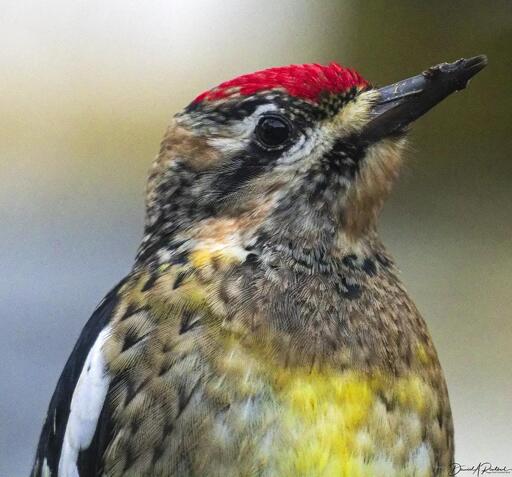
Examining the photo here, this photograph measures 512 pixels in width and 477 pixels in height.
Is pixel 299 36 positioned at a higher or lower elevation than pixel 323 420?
higher

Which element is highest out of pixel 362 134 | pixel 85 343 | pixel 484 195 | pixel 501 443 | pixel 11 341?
pixel 362 134

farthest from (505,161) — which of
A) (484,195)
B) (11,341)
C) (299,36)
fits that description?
(11,341)

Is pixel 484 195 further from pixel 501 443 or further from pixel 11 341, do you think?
pixel 11 341

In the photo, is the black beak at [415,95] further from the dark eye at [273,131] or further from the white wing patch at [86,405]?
the white wing patch at [86,405]

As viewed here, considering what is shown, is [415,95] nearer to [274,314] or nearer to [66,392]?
[274,314]

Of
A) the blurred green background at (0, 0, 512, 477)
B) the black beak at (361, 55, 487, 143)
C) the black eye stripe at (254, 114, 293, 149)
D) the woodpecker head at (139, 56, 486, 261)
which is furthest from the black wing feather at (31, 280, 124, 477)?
the blurred green background at (0, 0, 512, 477)

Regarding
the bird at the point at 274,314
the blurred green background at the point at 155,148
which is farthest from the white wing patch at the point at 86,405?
the blurred green background at the point at 155,148

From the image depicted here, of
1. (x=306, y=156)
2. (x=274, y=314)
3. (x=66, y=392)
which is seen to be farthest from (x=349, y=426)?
(x=66, y=392)
